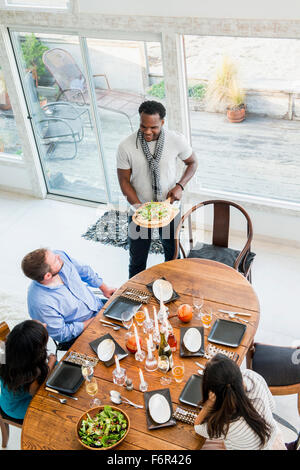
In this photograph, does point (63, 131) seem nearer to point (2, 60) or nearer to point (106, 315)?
point (2, 60)

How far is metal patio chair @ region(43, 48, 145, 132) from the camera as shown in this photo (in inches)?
185

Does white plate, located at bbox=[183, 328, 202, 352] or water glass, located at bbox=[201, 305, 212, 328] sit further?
water glass, located at bbox=[201, 305, 212, 328]

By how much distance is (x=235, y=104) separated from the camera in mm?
4305

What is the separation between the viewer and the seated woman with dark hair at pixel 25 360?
2.39 metres

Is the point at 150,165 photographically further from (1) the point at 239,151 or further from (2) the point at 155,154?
(1) the point at 239,151

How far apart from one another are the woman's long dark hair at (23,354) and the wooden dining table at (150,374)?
0.47 feet

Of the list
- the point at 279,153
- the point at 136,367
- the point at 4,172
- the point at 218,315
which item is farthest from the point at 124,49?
the point at 136,367

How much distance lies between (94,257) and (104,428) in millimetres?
2657

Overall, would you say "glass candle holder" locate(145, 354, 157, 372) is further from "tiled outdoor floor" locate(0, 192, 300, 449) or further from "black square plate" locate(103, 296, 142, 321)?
"tiled outdoor floor" locate(0, 192, 300, 449)

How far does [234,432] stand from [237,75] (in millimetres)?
3091

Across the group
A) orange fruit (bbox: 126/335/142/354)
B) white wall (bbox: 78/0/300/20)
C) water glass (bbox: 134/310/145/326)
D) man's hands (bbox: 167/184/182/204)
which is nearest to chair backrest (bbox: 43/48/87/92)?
white wall (bbox: 78/0/300/20)

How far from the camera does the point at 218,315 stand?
286 centimetres

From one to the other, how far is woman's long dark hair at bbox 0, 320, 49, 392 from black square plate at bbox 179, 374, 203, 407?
752 millimetres

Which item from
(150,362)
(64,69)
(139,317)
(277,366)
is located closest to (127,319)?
(139,317)
